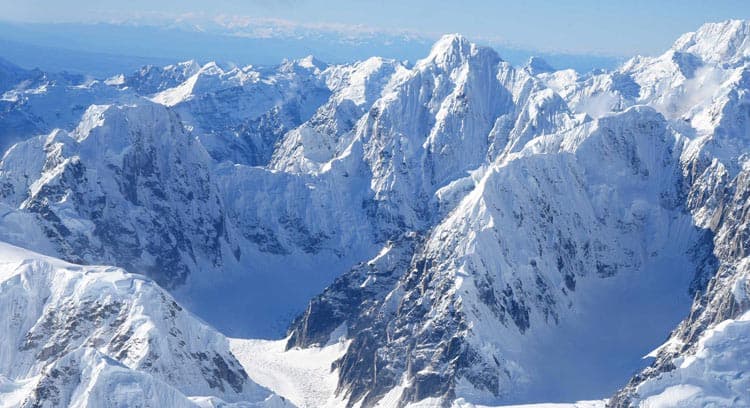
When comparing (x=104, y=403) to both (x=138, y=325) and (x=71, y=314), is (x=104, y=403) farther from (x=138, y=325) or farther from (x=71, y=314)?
(x=71, y=314)

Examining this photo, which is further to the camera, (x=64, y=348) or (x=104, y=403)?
(x=64, y=348)

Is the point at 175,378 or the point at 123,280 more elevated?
the point at 123,280

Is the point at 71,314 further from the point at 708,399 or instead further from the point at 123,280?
the point at 708,399

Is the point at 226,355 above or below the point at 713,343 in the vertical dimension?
below

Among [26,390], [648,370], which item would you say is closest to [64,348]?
[26,390]

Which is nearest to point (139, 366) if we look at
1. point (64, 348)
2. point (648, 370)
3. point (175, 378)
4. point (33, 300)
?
point (175, 378)

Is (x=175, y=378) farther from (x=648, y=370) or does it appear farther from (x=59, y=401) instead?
(x=648, y=370)

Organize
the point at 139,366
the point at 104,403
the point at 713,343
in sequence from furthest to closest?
the point at 713,343
the point at 139,366
the point at 104,403

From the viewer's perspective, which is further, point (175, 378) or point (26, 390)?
point (175, 378)

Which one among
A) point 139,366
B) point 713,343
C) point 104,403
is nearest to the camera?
point 104,403
